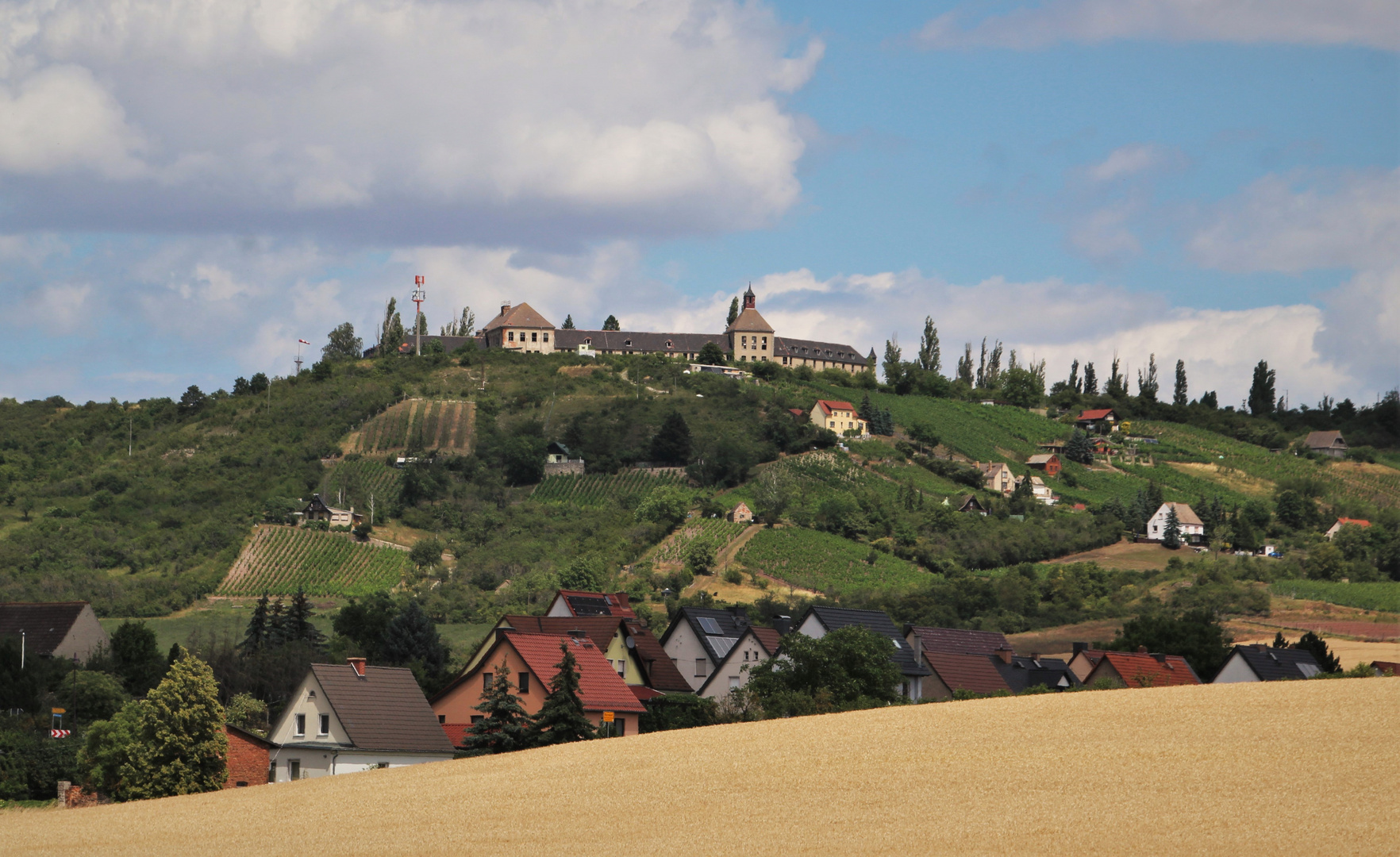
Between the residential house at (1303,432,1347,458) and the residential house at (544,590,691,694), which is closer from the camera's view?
the residential house at (544,590,691,694)

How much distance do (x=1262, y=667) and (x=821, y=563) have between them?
50232mm

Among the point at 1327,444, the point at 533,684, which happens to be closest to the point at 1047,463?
the point at 1327,444

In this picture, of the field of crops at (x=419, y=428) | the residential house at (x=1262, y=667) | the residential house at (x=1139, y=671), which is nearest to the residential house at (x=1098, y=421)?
the field of crops at (x=419, y=428)

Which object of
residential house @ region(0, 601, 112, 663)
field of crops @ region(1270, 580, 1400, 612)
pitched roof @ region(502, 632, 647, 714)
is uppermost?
pitched roof @ region(502, 632, 647, 714)

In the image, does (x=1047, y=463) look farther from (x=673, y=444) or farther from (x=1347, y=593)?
(x=1347, y=593)

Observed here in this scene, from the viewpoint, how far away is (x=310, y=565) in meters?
109

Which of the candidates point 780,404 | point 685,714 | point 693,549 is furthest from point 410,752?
point 780,404

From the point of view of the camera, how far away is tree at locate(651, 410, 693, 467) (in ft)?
436

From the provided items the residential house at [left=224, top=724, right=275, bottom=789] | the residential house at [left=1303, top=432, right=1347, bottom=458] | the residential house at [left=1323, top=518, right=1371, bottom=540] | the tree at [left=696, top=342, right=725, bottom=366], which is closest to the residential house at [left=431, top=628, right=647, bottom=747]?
the residential house at [left=224, top=724, right=275, bottom=789]

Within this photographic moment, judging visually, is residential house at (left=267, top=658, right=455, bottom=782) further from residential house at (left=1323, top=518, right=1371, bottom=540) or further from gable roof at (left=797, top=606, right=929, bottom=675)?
residential house at (left=1323, top=518, right=1371, bottom=540)

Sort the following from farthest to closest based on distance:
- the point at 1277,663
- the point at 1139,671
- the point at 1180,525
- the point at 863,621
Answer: the point at 1180,525
the point at 863,621
the point at 1277,663
the point at 1139,671

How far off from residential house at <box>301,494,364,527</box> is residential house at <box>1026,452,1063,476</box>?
219 feet

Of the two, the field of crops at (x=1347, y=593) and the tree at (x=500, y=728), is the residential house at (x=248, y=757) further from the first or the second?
the field of crops at (x=1347, y=593)

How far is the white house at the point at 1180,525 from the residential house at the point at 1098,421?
144ft
